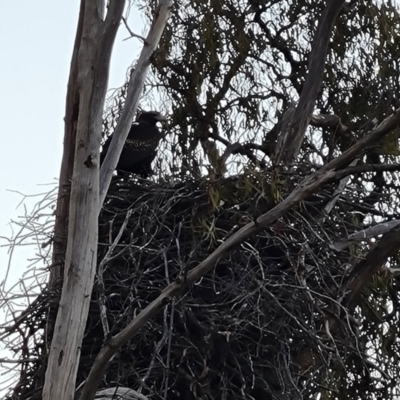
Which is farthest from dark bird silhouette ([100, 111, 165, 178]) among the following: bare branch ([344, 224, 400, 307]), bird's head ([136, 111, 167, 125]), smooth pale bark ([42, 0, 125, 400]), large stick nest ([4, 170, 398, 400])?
bare branch ([344, 224, 400, 307])

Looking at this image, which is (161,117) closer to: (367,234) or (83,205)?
(367,234)

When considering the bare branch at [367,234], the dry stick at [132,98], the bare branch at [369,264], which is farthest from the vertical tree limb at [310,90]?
the dry stick at [132,98]

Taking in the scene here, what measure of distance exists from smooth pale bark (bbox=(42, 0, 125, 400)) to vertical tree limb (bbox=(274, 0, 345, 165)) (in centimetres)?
163

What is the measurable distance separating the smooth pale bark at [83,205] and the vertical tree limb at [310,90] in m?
1.63

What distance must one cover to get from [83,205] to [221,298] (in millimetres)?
1008

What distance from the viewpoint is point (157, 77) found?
6.55 meters

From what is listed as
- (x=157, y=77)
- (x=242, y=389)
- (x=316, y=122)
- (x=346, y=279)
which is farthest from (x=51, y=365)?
(x=157, y=77)

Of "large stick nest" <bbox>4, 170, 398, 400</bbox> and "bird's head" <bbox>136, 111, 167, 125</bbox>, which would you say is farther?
"bird's head" <bbox>136, 111, 167, 125</bbox>

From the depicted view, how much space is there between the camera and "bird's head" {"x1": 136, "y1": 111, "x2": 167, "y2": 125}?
6145 mm

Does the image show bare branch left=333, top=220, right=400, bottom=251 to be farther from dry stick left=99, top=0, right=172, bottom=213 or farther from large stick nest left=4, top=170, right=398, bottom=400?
dry stick left=99, top=0, right=172, bottom=213

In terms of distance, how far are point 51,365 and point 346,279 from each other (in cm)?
185

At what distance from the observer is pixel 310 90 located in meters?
5.80

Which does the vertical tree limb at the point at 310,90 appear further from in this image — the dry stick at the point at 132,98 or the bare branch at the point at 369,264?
the dry stick at the point at 132,98

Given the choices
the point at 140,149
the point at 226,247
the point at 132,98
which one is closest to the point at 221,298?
the point at 226,247
